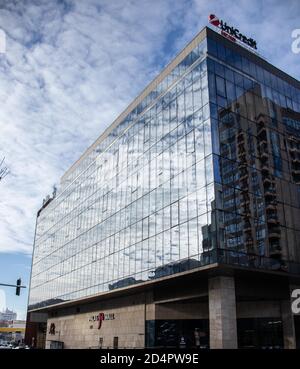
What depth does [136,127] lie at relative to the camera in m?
52.3

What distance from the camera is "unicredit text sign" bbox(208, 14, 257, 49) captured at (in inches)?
1663

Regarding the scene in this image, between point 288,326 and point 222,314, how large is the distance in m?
9.49

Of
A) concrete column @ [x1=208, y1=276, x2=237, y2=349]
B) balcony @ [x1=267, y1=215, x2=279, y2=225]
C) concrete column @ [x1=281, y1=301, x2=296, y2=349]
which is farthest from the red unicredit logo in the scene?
concrete column @ [x1=281, y1=301, x2=296, y2=349]

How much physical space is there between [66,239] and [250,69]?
147 ft

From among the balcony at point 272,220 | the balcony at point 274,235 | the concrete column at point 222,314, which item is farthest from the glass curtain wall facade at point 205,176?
the concrete column at point 222,314

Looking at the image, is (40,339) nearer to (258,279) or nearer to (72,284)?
(72,284)

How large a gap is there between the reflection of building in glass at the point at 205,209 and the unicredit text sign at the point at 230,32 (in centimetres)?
160

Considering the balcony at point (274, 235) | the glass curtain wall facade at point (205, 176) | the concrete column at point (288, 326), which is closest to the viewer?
the glass curtain wall facade at point (205, 176)

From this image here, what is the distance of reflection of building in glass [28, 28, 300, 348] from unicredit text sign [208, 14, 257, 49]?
160 cm

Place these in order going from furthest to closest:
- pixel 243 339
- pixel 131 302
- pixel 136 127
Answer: pixel 136 127 → pixel 131 302 → pixel 243 339

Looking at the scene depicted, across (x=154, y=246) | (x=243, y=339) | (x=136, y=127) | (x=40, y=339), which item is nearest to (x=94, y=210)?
(x=136, y=127)

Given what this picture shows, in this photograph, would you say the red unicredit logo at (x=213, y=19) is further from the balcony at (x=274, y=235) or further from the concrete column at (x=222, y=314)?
the concrete column at (x=222, y=314)

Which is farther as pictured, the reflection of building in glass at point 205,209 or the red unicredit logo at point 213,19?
the red unicredit logo at point 213,19

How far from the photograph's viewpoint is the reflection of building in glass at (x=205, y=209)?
1372 inches
